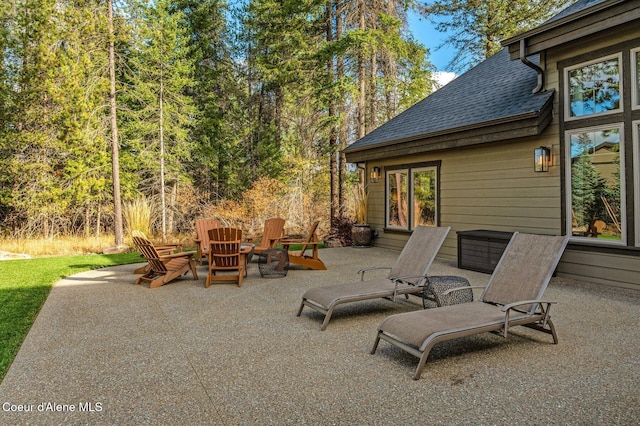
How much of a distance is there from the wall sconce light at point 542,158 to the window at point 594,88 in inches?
23.0

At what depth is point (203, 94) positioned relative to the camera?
61.7 feet

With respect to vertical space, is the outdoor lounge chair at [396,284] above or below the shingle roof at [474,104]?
below

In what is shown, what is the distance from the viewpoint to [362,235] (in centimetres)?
1116

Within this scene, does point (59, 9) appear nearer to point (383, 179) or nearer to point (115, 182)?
point (115, 182)

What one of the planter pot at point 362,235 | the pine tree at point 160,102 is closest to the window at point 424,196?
the planter pot at point 362,235

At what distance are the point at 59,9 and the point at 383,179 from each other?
1078 cm

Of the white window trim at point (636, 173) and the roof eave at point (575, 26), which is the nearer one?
the roof eave at point (575, 26)

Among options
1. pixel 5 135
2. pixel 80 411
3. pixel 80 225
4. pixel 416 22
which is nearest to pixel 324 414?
pixel 80 411

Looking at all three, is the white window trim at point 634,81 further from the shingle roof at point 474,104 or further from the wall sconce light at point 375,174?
the wall sconce light at point 375,174

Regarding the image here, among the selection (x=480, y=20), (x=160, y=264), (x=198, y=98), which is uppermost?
(x=480, y=20)

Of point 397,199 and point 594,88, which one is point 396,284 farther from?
point 397,199

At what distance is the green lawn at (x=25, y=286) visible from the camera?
4.16m

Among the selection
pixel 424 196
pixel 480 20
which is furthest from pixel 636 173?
pixel 480 20

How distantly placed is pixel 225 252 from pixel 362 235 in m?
5.19
